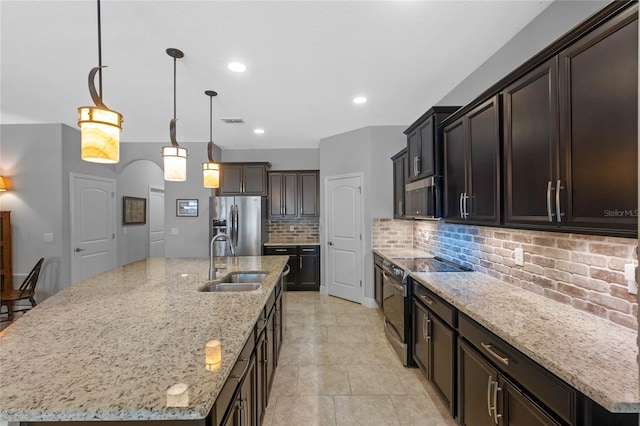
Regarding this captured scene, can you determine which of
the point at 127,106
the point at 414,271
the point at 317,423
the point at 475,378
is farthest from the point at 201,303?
the point at 127,106

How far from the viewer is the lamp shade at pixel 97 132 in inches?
54.4

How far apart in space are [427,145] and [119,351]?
8.94 ft

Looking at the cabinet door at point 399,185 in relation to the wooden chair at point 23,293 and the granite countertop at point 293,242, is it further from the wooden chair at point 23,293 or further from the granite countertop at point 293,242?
the wooden chair at point 23,293

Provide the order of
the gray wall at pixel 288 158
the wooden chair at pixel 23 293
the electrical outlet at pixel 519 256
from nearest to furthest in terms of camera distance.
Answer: the electrical outlet at pixel 519 256, the wooden chair at pixel 23 293, the gray wall at pixel 288 158

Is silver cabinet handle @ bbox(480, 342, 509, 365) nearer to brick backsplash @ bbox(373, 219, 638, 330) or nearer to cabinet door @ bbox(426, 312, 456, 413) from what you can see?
cabinet door @ bbox(426, 312, 456, 413)

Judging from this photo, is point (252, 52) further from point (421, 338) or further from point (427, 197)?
point (421, 338)

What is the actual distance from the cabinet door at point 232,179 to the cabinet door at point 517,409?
4.77m

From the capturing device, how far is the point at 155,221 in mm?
6809

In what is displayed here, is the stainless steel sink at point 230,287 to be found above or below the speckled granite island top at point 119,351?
below

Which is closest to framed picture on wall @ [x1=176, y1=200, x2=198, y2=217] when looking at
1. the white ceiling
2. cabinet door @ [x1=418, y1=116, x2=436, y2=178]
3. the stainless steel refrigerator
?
the stainless steel refrigerator

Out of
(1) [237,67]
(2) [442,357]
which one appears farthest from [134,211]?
(2) [442,357]

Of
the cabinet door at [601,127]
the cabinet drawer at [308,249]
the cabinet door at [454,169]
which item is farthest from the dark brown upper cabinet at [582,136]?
the cabinet drawer at [308,249]

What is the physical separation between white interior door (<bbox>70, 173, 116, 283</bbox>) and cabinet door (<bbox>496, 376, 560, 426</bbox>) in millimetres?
5380

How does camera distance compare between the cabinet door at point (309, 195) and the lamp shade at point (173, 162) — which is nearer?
the lamp shade at point (173, 162)
